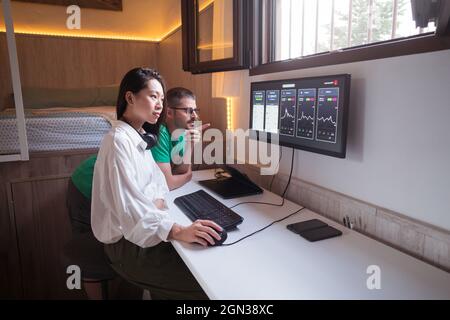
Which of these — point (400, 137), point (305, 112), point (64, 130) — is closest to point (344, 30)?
point (305, 112)

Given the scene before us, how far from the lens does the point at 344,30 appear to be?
1279mm

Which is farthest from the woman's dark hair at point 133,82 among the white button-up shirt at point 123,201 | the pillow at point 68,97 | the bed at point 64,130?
the pillow at point 68,97

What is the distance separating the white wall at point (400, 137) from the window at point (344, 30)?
4cm

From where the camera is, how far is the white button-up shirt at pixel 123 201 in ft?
3.39

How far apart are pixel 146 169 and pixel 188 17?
53.5 inches

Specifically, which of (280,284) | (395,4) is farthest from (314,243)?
(395,4)

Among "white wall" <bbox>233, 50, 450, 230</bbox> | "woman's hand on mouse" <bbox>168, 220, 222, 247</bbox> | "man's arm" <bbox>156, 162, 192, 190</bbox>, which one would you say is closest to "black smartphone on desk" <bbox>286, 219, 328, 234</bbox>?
"white wall" <bbox>233, 50, 450, 230</bbox>

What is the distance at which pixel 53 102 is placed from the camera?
3.50 m

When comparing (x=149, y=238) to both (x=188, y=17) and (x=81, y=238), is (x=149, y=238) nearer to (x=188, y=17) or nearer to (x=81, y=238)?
(x=81, y=238)

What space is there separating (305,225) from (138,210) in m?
0.58

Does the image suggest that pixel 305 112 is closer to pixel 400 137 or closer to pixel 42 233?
pixel 400 137

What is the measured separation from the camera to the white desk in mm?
753
